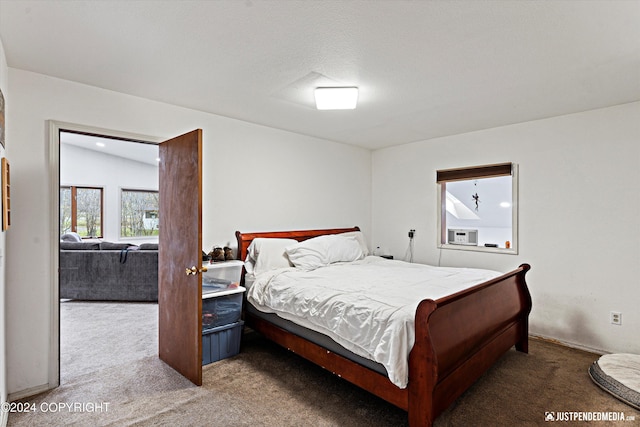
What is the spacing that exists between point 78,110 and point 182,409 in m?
2.42

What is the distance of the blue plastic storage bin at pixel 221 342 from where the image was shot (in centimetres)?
295

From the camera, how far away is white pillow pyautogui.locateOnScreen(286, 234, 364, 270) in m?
3.63

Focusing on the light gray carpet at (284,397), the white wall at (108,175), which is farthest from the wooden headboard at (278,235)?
the white wall at (108,175)

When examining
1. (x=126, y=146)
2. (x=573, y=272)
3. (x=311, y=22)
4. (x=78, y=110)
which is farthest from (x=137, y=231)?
(x=573, y=272)

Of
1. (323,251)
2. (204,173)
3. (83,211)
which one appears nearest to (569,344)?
(323,251)

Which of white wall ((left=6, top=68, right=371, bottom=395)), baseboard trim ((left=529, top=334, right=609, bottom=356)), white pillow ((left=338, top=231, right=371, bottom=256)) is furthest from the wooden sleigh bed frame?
white pillow ((left=338, top=231, right=371, bottom=256))

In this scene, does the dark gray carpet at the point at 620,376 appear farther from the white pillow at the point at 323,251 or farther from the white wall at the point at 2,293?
the white wall at the point at 2,293

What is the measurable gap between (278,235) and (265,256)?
530 millimetres

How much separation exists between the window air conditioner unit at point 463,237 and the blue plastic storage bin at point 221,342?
2.81m

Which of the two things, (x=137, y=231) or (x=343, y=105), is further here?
(x=137, y=231)

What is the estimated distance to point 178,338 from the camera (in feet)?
9.14

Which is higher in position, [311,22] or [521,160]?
[311,22]

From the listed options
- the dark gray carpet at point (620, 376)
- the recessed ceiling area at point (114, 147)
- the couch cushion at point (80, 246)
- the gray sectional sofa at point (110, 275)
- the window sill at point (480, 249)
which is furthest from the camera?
the recessed ceiling area at point (114, 147)

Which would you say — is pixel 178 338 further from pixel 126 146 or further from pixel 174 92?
A: pixel 126 146
